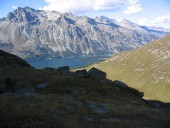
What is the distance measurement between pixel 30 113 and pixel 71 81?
30.0m

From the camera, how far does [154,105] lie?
203 feet

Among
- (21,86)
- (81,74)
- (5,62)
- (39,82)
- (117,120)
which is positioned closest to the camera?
(117,120)

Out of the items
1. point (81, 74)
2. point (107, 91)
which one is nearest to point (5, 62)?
point (81, 74)

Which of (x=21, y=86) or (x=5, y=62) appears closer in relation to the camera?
(x=21, y=86)

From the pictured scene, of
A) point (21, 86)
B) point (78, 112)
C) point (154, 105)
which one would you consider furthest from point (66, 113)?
point (154, 105)

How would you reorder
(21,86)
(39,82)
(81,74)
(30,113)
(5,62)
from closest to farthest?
(30,113)
(21,86)
(39,82)
(81,74)
(5,62)

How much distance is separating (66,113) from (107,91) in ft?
86.0

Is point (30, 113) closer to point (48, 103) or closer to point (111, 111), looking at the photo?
point (48, 103)

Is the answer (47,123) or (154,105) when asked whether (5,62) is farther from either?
(47,123)

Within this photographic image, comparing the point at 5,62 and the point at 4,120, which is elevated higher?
the point at 5,62

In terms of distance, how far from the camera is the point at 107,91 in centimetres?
5909

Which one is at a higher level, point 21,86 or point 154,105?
point 21,86

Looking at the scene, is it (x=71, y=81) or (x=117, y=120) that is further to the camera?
(x=71, y=81)

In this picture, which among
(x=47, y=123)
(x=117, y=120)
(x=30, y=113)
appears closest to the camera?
(x=47, y=123)
